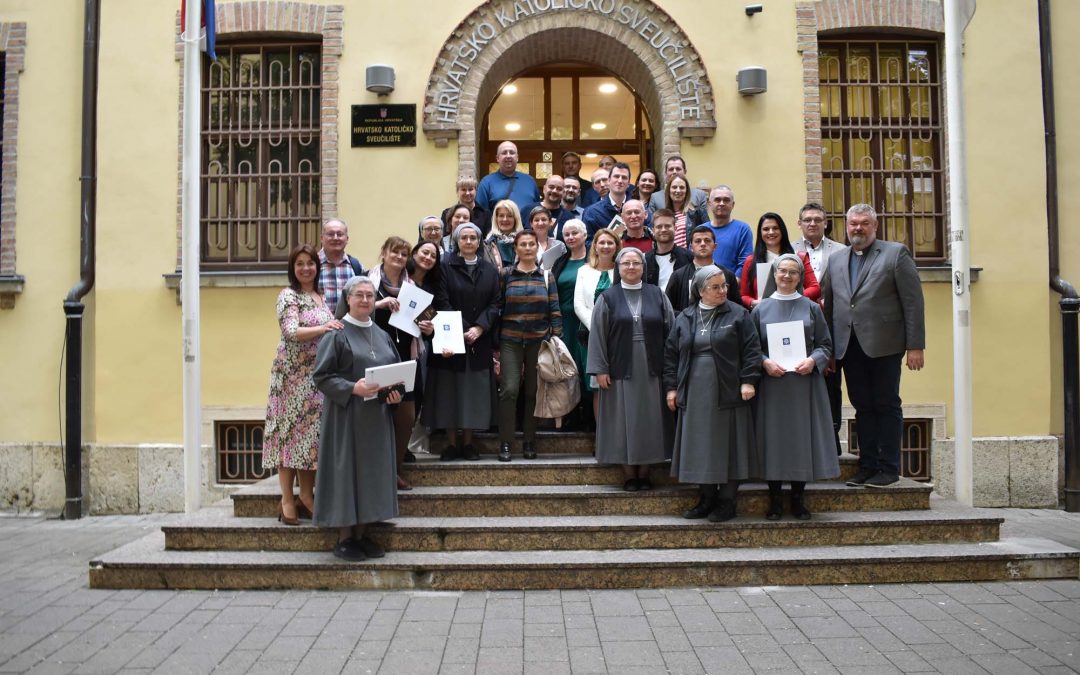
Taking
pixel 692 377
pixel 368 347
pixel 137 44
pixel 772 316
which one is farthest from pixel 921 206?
pixel 137 44

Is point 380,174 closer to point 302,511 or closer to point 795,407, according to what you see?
point 302,511

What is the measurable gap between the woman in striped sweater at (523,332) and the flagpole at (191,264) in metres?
2.53

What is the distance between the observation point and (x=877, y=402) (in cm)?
638

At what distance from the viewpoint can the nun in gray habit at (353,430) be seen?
17.9 ft

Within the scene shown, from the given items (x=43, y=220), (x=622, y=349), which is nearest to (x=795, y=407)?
(x=622, y=349)

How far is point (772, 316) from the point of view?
6.16 meters

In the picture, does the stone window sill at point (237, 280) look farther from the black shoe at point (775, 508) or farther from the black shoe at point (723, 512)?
the black shoe at point (775, 508)

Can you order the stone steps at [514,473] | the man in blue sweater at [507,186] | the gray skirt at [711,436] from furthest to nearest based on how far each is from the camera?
the man in blue sweater at [507,186] → the stone steps at [514,473] → the gray skirt at [711,436]

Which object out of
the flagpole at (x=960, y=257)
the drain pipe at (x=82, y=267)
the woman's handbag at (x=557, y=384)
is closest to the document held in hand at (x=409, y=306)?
the woman's handbag at (x=557, y=384)

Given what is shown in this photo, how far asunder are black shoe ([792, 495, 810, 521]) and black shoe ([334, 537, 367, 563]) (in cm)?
305

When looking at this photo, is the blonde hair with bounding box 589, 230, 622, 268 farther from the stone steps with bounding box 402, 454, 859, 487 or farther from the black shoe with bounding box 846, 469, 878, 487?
the black shoe with bounding box 846, 469, 878, 487

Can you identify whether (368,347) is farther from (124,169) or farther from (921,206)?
(921,206)

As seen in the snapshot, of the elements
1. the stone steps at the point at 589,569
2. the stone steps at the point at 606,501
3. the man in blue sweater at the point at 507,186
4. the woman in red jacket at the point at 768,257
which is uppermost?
the man in blue sweater at the point at 507,186

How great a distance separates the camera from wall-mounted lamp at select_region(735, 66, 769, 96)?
907cm
